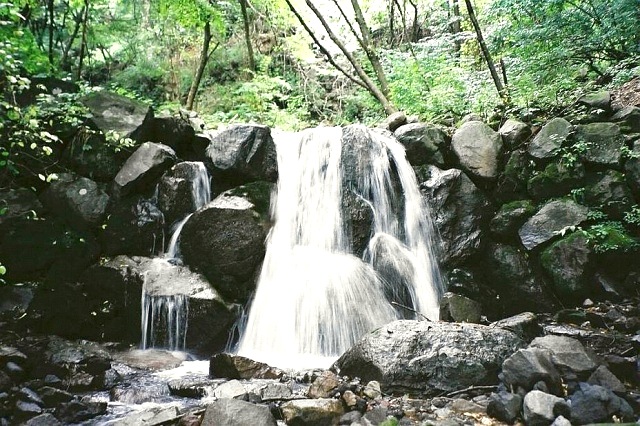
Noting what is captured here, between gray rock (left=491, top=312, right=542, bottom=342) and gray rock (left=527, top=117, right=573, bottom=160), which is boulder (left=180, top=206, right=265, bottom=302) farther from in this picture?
gray rock (left=527, top=117, right=573, bottom=160)

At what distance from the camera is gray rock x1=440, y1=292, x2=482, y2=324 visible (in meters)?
6.25

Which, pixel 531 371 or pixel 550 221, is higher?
pixel 550 221

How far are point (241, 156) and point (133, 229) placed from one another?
7.11 feet

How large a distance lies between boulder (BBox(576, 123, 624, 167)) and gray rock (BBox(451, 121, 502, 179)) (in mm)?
1313

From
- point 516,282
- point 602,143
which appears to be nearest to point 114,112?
point 516,282

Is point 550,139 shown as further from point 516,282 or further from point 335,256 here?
point 335,256

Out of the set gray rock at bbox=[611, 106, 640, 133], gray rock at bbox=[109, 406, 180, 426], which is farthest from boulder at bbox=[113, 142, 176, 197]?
gray rock at bbox=[611, 106, 640, 133]

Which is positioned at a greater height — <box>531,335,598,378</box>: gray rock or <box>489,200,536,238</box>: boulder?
<box>489,200,536,238</box>: boulder

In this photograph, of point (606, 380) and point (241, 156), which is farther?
point (241, 156)

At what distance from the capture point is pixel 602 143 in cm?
727

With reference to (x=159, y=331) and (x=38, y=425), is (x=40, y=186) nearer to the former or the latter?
(x=159, y=331)

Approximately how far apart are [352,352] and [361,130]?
5.00 m

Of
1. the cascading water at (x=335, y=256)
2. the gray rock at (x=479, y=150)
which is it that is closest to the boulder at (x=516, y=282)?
the cascading water at (x=335, y=256)

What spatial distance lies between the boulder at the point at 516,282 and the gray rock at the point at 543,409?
3.87 m
